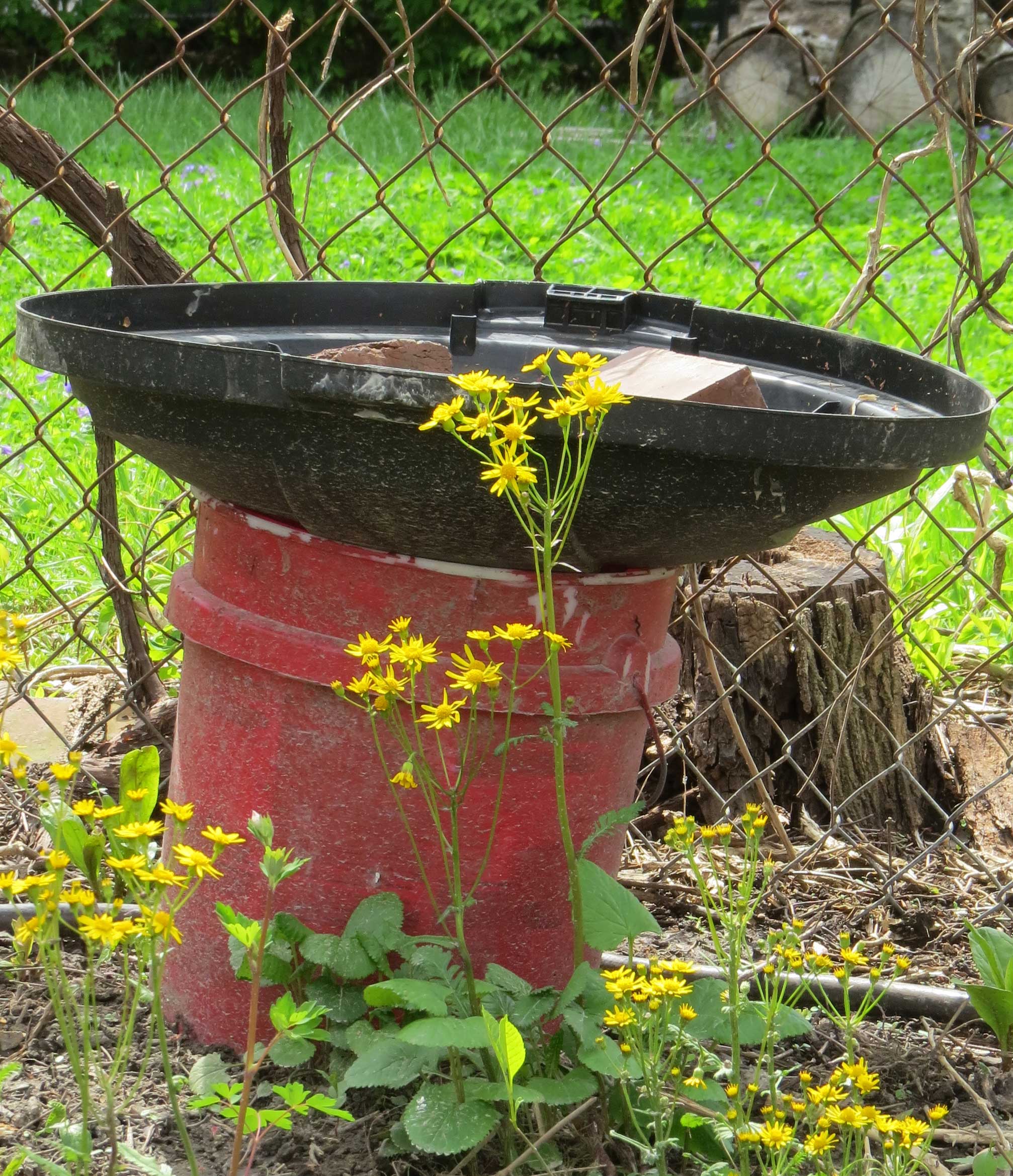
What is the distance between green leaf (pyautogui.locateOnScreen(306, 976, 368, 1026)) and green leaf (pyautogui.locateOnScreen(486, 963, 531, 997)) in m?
0.16

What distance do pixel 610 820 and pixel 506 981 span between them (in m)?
0.20

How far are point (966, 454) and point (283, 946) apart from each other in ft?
2.92

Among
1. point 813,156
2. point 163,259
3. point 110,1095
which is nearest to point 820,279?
point 813,156

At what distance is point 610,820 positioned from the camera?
139cm

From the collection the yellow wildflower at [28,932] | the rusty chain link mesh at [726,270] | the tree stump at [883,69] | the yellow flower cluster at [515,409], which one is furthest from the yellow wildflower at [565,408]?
Result: the tree stump at [883,69]

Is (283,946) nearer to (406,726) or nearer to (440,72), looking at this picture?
(406,726)

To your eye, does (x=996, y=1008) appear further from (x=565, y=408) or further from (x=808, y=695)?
(x=565, y=408)

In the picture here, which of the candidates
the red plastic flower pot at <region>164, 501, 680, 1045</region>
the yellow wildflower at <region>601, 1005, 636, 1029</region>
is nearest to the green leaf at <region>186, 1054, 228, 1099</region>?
the red plastic flower pot at <region>164, 501, 680, 1045</region>

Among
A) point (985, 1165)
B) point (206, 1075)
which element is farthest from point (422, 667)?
point (985, 1165)

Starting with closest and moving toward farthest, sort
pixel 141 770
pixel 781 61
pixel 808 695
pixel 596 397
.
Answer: pixel 596 397 → pixel 141 770 → pixel 808 695 → pixel 781 61

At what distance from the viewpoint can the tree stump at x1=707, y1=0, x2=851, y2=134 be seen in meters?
9.30

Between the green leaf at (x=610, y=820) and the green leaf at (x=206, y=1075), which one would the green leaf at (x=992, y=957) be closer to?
the green leaf at (x=610, y=820)

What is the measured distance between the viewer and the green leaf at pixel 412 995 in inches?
50.0

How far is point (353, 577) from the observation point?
1.39m
